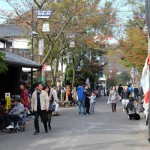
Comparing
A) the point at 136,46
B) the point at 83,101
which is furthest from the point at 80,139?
the point at 136,46

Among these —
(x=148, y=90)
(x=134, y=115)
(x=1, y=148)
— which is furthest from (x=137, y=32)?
(x=1, y=148)

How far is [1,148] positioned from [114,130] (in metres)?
5.67

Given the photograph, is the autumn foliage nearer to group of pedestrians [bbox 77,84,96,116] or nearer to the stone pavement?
group of pedestrians [bbox 77,84,96,116]

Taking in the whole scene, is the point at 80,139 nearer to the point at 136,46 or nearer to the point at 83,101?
the point at 83,101

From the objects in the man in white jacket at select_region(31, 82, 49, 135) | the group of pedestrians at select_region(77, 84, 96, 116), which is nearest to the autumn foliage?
the group of pedestrians at select_region(77, 84, 96, 116)

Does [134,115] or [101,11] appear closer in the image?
[134,115]

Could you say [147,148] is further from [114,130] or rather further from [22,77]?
[22,77]

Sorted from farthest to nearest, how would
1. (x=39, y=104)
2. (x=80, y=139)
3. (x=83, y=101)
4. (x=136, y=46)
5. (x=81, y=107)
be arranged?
1. (x=136, y=46)
2. (x=81, y=107)
3. (x=83, y=101)
4. (x=39, y=104)
5. (x=80, y=139)

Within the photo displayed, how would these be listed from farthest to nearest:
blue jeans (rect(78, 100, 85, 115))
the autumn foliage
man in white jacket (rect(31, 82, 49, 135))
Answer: the autumn foliage, blue jeans (rect(78, 100, 85, 115)), man in white jacket (rect(31, 82, 49, 135))

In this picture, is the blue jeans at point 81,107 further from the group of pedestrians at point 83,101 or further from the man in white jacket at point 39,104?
the man in white jacket at point 39,104

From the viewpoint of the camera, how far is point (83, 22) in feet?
105

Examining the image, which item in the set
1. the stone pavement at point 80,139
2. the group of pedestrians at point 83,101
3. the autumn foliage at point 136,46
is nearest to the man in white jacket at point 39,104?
the stone pavement at point 80,139

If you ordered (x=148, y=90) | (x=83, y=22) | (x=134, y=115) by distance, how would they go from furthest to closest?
(x=83, y=22) < (x=134, y=115) < (x=148, y=90)

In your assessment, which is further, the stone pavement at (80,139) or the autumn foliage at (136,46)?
the autumn foliage at (136,46)
